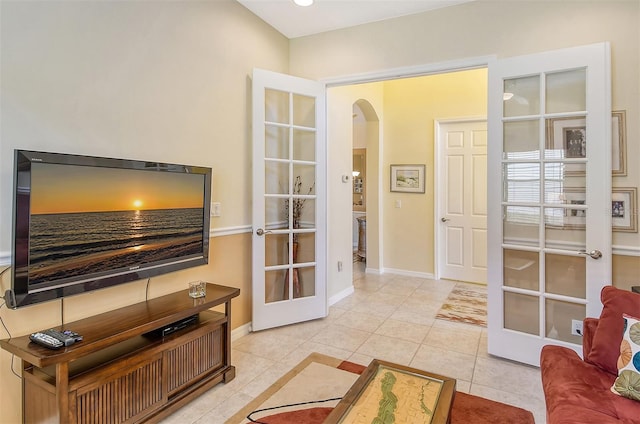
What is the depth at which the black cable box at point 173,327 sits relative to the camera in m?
2.07

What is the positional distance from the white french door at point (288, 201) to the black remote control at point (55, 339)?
1656 mm

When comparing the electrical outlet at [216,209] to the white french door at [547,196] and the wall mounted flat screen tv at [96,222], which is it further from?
the white french door at [547,196]

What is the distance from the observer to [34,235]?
A: 1.63 m

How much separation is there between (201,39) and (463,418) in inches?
123

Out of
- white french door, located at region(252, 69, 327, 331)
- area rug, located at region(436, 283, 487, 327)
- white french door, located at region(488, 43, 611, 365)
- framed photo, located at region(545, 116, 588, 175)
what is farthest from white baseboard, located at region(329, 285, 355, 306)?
framed photo, located at region(545, 116, 588, 175)

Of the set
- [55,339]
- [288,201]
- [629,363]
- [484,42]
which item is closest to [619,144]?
[484,42]

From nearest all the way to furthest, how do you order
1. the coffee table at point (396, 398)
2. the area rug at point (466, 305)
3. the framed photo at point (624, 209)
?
the coffee table at point (396, 398)
the framed photo at point (624, 209)
the area rug at point (466, 305)

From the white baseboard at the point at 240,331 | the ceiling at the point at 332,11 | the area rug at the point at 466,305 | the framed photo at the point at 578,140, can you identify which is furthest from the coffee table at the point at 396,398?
the ceiling at the point at 332,11

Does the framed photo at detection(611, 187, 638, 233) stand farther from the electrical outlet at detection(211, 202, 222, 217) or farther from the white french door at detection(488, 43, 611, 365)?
the electrical outlet at detection(211, 202, 222, 217)

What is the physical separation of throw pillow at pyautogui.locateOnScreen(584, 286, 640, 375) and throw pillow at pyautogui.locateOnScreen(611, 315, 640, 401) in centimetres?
6

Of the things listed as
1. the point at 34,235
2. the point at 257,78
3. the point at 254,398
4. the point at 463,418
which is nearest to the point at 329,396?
the point at 254,398

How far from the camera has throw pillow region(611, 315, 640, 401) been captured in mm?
1539

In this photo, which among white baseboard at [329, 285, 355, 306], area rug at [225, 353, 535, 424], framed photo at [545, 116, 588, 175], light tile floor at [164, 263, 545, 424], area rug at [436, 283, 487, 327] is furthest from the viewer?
white baseboard at [329, 285, 355, 306]

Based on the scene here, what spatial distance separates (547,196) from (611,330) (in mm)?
1099
